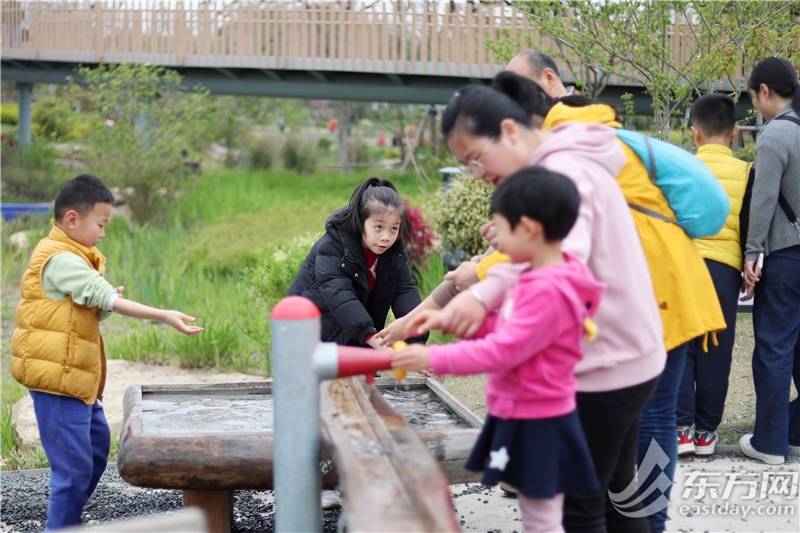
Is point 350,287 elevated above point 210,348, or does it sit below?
above

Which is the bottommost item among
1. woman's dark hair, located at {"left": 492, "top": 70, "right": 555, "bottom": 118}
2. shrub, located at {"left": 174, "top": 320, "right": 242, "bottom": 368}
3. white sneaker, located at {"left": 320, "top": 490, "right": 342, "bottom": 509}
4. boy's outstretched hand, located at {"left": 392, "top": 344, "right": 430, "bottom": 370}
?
shrub, located at {"left": 174, "top": 320, "right": 242, "bottom": 368}

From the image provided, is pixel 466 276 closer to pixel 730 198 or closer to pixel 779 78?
pixel 730 198

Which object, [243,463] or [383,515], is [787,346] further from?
[383,515]

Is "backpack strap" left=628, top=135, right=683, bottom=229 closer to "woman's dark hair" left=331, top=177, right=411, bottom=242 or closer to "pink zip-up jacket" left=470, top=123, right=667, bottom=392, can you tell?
"pink zip-up jacket" left=470, top=123, right=667, bottom=392

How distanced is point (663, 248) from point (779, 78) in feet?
7.20

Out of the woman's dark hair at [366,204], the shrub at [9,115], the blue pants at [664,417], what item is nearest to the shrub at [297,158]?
the shrub at [9,115]

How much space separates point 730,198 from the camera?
16.6ft

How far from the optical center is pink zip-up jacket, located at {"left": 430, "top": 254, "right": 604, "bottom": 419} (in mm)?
2512

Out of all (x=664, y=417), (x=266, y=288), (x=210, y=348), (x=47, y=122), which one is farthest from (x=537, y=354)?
(x=47, y=122)

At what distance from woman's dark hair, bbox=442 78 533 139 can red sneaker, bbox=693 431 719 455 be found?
290cm

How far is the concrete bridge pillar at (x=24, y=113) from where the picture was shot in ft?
71.4

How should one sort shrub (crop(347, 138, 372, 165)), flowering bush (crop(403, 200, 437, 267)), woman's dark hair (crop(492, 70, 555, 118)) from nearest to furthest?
1. woman's dark hair (crop(492, 70, 555, 118))
2. flowering bush (crop(403, 200, 437, 267))
3. shrub (crop(347, 138, 372, 165))

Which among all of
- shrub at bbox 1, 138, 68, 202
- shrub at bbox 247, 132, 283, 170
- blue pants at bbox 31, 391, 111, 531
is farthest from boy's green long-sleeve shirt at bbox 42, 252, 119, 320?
shrub at bbox 247, 132, 283, 170

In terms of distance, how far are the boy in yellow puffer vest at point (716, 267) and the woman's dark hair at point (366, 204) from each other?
1440 mm
